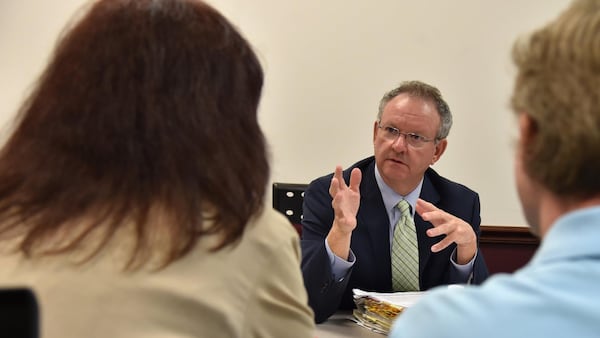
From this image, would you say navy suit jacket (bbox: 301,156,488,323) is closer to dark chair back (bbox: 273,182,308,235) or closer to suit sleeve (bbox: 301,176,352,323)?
suit sleeve (bbox: 301,176,352,323)

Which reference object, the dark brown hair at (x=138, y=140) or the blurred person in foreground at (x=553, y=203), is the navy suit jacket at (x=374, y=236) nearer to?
the dark brown hair at (x=138, y=140)

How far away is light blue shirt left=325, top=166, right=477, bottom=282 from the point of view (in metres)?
2.21

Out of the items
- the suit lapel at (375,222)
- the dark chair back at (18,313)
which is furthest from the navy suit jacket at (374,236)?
the dark chair back at (18,313)

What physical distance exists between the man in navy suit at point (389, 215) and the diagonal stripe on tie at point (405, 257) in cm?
2

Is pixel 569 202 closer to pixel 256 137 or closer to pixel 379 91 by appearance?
pixel 256 137

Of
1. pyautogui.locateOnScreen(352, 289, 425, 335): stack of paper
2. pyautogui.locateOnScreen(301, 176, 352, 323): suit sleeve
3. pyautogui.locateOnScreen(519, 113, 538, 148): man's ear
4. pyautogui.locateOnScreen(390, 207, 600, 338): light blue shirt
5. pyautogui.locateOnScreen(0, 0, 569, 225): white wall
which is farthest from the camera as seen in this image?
pyautogui.locateOnScreen(0, 0, 569, 225): white wall

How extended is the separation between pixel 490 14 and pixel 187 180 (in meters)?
2.89

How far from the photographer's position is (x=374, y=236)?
249 cm

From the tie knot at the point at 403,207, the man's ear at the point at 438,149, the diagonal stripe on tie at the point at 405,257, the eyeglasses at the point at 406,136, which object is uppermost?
the eyeglasses at the point at 406,136

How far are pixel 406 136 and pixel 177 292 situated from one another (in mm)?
1713

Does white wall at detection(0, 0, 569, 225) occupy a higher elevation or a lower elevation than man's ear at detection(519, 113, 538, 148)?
lower

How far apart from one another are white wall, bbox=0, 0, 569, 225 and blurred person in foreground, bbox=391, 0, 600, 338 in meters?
2.76

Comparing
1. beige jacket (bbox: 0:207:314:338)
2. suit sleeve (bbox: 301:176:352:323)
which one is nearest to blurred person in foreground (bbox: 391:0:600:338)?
beige jacket (bbox: 0:207:314:338)

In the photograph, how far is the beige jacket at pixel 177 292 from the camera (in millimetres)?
1040
